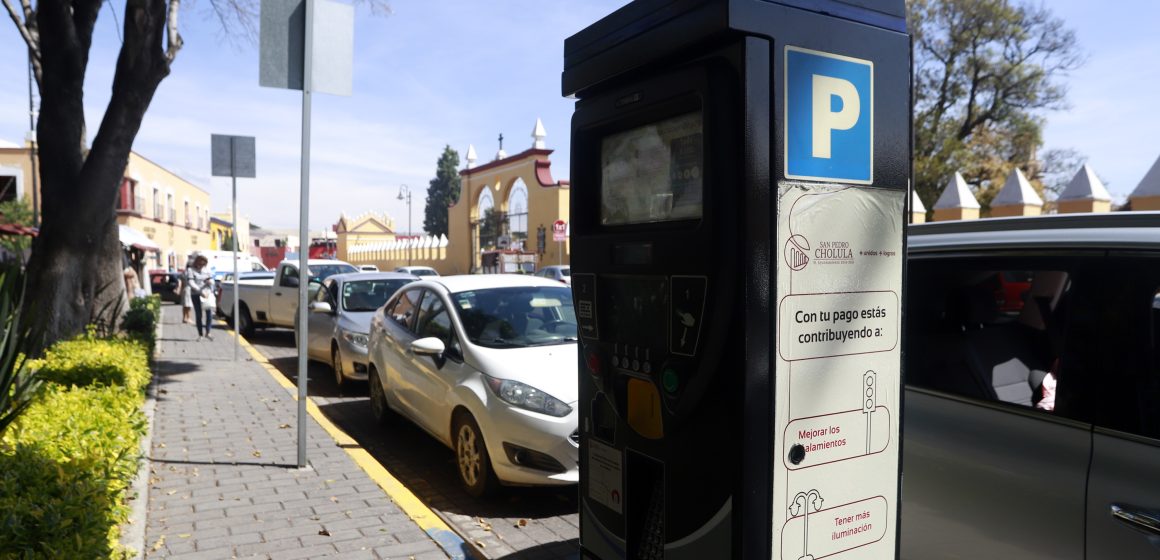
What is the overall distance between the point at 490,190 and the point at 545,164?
214 inches

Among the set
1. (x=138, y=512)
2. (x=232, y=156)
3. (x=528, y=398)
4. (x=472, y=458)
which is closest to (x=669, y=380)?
(x=528, y=398)

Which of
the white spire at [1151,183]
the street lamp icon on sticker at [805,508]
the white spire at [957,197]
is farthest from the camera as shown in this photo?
the white spire at [957,197]

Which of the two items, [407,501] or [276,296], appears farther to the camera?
[276,296]

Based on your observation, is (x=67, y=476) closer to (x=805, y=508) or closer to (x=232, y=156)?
(x=805, y=508)

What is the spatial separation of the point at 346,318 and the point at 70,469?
20.6 ft

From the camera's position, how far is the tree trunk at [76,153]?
8133mm

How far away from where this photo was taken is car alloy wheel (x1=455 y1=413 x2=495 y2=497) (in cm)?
507

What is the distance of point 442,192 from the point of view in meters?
82.6

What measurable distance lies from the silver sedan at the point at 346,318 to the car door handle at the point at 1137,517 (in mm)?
7773

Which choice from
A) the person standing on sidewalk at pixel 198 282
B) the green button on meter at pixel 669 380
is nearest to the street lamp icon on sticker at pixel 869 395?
the green button on meter at pixel 669 380

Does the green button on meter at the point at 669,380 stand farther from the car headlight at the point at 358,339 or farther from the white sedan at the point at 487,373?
the car headlight at the point at 358,339

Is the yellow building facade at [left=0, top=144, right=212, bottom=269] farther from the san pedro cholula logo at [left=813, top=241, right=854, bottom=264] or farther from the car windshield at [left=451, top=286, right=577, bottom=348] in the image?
the san pedro cholula logo at [left=813, top=241, right=854, bottom=264]

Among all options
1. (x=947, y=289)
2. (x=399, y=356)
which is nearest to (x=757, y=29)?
(x=947, y=289)

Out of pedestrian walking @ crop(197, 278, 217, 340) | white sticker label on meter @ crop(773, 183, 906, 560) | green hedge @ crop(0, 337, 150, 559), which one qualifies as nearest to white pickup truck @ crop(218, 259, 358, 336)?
pedestrian walking @ crop(197, 278, 217, 340)
